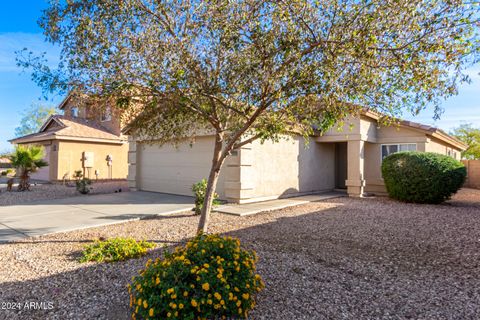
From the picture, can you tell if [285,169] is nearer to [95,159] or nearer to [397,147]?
[397,147]

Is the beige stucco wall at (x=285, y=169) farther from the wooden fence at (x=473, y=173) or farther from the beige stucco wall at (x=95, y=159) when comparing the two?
the beige stucco wall at (x=95, y=159)

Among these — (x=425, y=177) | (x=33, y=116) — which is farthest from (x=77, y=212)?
(x=33, y=116)

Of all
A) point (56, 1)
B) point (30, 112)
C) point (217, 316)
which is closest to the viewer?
point (217, 316)

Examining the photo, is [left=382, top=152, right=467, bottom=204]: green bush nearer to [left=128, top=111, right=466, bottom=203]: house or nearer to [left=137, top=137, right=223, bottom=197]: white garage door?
[left=128, top=111, right=466, bottom=203]: house

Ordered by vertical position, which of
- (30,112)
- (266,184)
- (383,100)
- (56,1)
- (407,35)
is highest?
(30,112)

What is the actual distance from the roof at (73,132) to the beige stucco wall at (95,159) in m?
0.57

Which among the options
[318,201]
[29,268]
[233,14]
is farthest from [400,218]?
[29,268]

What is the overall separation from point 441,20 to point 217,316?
176 inches

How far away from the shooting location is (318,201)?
1188cm

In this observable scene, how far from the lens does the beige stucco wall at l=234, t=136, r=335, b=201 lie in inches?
443

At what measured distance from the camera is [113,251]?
5207mm

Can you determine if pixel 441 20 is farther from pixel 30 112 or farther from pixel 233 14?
pixel 30 112

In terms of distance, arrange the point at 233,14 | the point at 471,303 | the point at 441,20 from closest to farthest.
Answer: the point at 471,303
the point at 441,20
the point at 233,14

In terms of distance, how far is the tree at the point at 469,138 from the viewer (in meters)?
30.5
